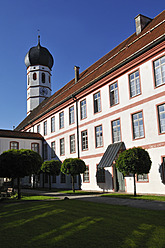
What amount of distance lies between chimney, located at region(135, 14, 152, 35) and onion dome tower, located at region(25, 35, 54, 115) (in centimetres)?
3289

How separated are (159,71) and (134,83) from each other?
8.55 ft

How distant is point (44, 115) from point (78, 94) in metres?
10.2

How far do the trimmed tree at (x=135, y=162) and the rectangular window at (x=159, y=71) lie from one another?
4971 millimetres

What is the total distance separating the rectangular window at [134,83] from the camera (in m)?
18.9

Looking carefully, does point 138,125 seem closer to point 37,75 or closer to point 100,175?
point 100,175

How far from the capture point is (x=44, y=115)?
35188mm

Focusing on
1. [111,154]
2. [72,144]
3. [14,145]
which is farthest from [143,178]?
[14,145]

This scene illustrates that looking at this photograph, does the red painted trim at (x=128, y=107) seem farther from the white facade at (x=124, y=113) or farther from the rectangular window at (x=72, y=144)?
the rectangular window at (x=72, y=144)

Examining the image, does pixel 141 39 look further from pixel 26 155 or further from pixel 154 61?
pixel 26 155

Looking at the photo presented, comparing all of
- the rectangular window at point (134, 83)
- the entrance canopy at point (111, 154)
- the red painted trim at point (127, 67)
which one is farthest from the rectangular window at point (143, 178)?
the red painted trim at point (127, 67)

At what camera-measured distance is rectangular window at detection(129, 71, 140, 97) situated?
62.1 feet

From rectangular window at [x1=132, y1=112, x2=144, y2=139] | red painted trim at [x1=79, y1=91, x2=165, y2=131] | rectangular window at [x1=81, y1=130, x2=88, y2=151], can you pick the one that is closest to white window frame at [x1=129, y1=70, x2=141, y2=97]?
red painted trim at [x1=79, y1=91, x2=165, y2=131]

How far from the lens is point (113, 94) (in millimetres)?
21719

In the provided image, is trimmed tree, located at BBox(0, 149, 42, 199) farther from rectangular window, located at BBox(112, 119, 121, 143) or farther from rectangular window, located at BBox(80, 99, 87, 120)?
rectangular window, located at BBox(80, 99, 87, 120)
